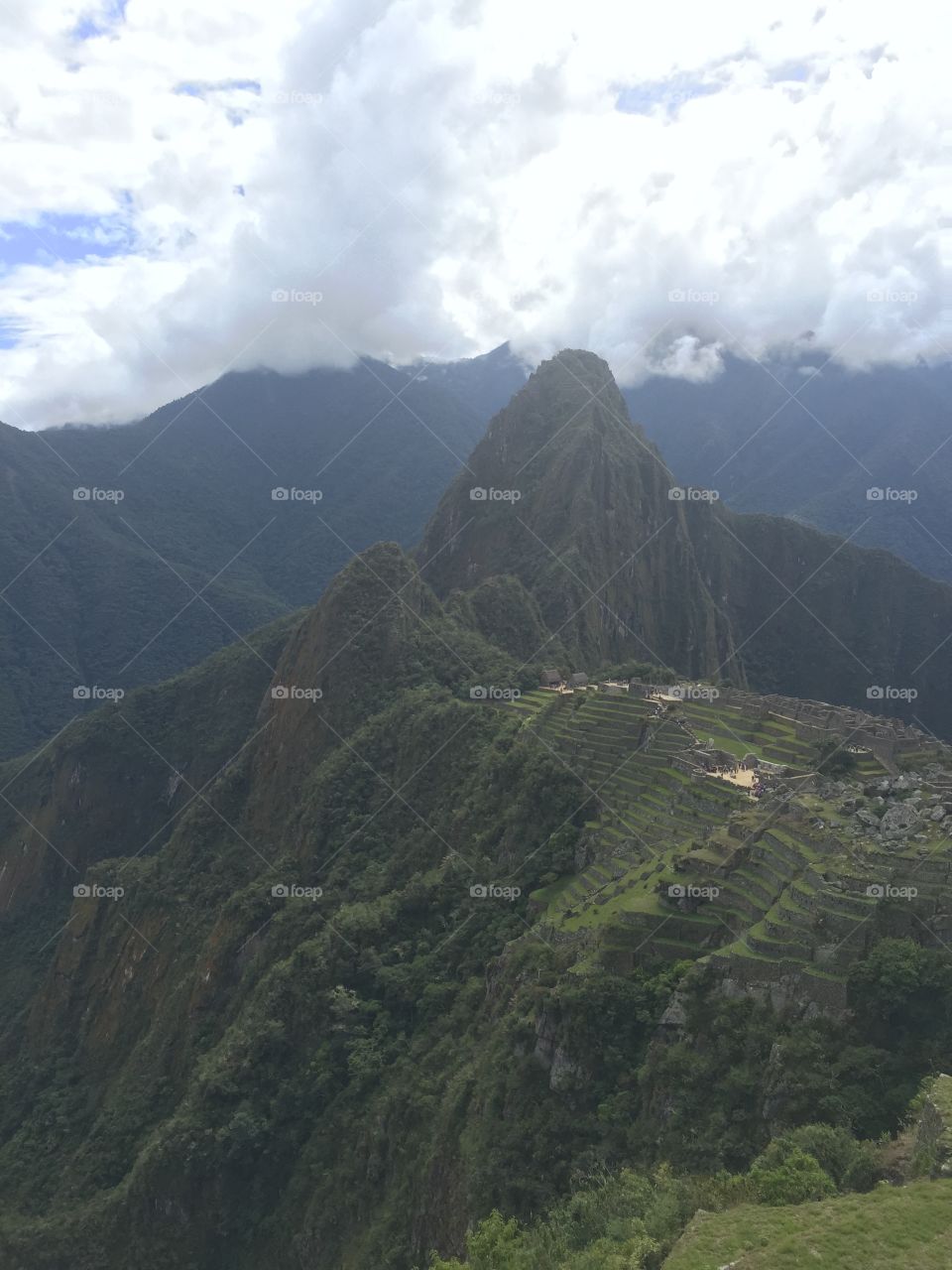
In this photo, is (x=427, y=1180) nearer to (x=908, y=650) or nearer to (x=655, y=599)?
(x=655, y=599)

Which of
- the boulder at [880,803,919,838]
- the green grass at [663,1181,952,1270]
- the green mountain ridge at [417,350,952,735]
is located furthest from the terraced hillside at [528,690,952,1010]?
the green mountain ridge at [417,350,952,735]

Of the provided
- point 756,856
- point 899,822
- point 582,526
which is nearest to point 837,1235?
point 756,856

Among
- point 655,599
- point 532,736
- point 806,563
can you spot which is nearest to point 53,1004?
point 532,736

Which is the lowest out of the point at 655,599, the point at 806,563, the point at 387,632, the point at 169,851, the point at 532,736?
the point at 169,851

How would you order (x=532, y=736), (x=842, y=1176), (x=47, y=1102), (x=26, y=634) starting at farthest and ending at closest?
(x=26, y=634), (x=47, y=1102), (x=532, y=736), (x=842, y=1176)

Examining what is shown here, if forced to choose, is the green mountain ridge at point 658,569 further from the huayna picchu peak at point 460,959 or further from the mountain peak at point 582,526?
the huayna picchu peak at point 460,959

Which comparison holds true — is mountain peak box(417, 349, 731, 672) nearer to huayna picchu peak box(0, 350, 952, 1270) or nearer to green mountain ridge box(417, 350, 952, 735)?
green mountain ridge box(417, 350, 952, 735)
